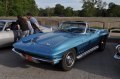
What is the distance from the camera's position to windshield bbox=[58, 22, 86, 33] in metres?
7.44

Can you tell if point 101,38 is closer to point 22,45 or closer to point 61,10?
point 22,45

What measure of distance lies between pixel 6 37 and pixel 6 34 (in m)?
0.12

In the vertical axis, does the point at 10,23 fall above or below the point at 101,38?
above

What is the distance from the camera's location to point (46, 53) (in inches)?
216

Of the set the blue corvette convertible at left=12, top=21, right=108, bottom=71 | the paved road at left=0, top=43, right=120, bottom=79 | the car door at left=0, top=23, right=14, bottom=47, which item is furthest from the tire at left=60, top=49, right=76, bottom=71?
the car door at left=0, top=23, right=14, bottom=47

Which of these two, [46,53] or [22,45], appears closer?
[46,53]

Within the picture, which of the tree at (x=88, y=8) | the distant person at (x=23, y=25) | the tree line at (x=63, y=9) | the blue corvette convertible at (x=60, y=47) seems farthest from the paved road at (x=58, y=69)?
the tree at (x=88, y=8)

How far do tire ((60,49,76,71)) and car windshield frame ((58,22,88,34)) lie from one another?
1.30m

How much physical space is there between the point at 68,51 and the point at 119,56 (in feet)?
4.83

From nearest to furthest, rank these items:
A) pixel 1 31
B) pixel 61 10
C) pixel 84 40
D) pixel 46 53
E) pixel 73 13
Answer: pixel 46 53 → pixel 84 40 → pixel 1 31 → pixel 73 13 → pixel 61 10

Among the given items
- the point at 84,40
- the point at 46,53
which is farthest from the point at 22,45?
the point at 84,40

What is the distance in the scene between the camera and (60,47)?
5621 millimetres

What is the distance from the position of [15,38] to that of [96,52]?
3.25 m

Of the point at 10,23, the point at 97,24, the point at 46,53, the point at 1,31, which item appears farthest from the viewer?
the point at 97,24
